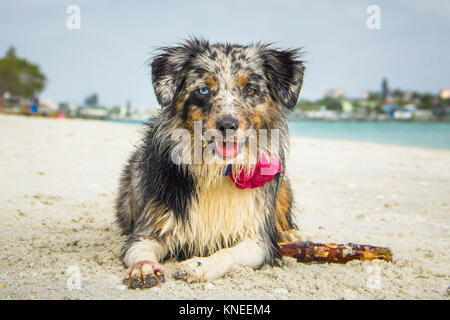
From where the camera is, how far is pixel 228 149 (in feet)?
12.7

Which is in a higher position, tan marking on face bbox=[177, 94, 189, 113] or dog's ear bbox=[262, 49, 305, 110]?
dog's ear bbox=[262, 49, 305, 110]

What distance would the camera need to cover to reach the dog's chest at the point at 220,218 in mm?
4031

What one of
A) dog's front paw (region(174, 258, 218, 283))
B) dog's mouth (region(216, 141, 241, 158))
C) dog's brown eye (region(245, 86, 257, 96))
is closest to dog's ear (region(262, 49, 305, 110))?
dog's brown eye (region(245, 86, 257, 96))

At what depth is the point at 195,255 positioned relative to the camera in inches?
162

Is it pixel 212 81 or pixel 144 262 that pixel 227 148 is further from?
pixel 144 262

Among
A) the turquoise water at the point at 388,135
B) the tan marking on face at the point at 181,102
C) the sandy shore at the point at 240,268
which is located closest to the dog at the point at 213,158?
the tan marking on face at the point at 181,102

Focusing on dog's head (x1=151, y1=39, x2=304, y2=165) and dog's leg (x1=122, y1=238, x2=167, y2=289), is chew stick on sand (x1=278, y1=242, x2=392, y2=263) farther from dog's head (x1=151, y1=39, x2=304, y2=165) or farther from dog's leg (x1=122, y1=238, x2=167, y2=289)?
dog's leg (x1=122, y1=238, x2=167, y2=289)

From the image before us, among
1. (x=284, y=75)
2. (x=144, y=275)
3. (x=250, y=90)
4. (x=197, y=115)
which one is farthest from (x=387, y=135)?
(x=144, y=275)

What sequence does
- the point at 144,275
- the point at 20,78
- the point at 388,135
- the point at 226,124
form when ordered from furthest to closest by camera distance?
the point at 20,78 → the point at 388,135 → the point at 226,124 → the point at 144,275

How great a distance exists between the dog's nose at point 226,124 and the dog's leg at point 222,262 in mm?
1011

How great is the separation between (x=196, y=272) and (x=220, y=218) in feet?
2.26

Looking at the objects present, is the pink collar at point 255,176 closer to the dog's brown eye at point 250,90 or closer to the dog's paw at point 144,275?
the dog's brown eye at point 250,90

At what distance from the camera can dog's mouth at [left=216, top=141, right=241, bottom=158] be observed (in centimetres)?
385

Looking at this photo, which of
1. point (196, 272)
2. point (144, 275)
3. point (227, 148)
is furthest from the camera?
point (227, 148)
